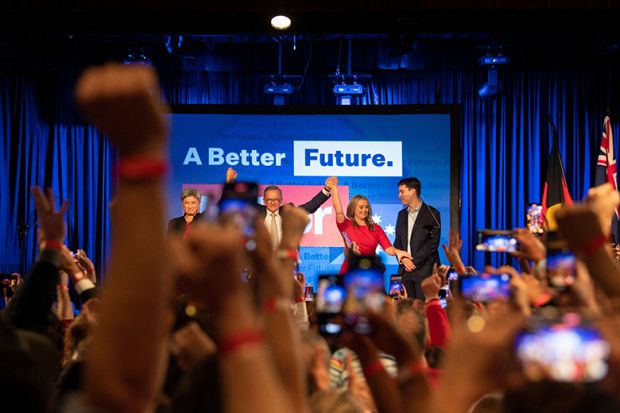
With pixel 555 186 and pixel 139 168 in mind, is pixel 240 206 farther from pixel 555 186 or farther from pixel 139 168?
pixel 555 186

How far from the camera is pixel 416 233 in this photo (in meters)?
8.45

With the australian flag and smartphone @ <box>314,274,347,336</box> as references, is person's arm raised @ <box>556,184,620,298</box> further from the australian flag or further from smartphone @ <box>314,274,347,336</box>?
the australian flag

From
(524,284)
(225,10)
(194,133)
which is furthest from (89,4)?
(524,284)

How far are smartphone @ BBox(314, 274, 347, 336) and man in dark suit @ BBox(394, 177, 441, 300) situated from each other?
6671 mm

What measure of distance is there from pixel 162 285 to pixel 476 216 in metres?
9.23

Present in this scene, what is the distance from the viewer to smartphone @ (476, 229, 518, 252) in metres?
2.21

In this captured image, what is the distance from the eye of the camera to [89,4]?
5.66m

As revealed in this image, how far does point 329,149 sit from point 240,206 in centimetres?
745

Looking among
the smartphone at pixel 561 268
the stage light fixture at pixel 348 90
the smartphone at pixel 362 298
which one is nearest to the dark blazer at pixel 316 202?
the stage light fixture at pixel 348 90

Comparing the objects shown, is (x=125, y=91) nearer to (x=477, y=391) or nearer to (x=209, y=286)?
(x=209, y=286)

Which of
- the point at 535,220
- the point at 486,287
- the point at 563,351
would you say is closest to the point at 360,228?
the point at 535,220

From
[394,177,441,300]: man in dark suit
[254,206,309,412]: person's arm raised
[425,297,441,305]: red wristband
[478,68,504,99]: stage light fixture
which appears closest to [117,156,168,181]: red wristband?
[254,206,309,412]: person's arm raised

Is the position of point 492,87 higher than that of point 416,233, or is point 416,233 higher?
point 492,87

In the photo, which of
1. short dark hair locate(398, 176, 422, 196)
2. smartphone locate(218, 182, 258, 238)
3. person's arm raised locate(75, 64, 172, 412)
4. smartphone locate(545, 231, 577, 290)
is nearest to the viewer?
person's arm raised locate(75, 64, 172, 412)
